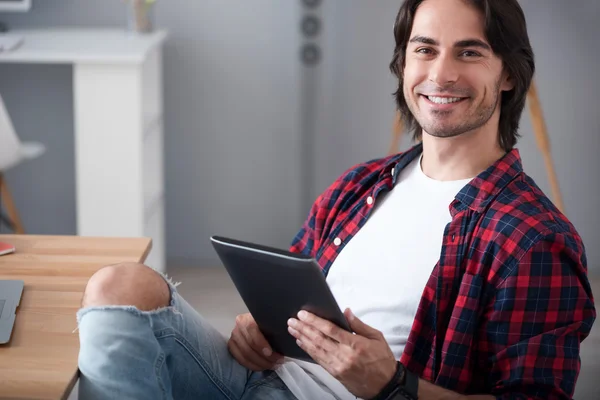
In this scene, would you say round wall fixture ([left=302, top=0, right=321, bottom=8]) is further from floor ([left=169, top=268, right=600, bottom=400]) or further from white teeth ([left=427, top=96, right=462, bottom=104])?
white teeth ([left=427, top=96, right=462, bottom=104])

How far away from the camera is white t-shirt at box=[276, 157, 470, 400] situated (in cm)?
144

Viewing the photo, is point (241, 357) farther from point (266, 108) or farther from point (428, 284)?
point (266, 108)

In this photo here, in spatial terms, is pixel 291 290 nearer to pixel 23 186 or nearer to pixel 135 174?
pixel 135 174

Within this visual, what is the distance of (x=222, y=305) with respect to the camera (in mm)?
3016

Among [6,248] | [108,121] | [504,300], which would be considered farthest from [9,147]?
[504,300]

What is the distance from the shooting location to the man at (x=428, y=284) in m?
1.24

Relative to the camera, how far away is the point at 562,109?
10.8 feet

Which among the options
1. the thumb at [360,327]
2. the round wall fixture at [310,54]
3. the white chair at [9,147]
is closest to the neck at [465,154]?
the thumb at [360,327]

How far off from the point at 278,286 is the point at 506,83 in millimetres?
588

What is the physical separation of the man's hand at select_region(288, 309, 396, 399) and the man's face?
41 centimetres

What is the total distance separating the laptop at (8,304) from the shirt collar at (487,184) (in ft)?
2.20

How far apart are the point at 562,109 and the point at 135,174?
1536 millimetres

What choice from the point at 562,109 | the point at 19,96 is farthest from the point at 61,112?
the point at 562,109

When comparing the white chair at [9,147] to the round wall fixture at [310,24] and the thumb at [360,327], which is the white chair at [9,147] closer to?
the round wall fixture at [310,24]
